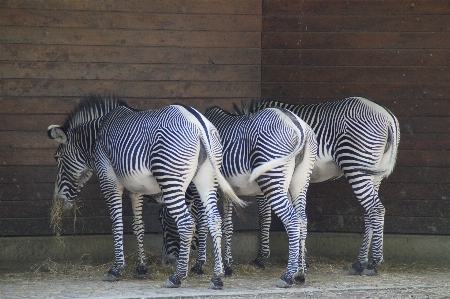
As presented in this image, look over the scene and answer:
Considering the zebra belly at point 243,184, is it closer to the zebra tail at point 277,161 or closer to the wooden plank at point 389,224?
the zebra tail at point 277,161

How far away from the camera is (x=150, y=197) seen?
10.1 m

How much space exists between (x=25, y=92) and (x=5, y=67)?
1.28 feet

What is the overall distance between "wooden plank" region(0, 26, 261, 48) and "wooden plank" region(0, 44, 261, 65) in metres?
0.05

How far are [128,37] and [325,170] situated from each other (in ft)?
9.98

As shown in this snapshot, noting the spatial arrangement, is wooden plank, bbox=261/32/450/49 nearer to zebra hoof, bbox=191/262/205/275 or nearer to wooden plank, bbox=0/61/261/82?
wooden plank, bbox=0/61/261/82

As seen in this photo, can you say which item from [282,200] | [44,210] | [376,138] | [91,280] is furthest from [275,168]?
[44,210]

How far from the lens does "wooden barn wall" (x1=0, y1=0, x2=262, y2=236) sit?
10.1 meters

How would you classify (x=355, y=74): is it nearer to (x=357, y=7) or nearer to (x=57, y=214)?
(x=357, y=7)

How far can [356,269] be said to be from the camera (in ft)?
32.2

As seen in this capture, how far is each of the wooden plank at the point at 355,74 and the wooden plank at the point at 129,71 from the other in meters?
0.28

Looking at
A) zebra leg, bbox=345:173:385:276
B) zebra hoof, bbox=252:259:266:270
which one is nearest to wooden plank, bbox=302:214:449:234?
zebra hoof, bbox=252:259:266:270

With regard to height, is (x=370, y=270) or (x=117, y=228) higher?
(x=117, y=228)

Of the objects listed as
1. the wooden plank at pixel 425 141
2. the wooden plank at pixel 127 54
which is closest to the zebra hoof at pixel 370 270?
the wooden plank at pixel 425 141

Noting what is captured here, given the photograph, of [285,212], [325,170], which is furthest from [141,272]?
[325,170]
